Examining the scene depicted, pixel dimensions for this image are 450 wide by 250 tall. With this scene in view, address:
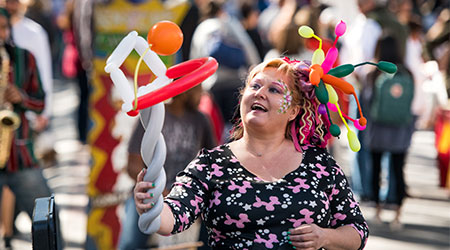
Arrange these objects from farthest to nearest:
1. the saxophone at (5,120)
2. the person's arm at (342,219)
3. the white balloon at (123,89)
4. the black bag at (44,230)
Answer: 1. the saxophone at (5,120)
2. the person's arm at (342,219)
3. the black bag at (44,230)
4. the white balloon at (123,89)

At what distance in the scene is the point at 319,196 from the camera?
2.96m

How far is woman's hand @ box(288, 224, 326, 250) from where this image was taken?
9.36 ft

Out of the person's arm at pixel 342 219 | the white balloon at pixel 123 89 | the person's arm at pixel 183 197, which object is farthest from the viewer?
the person's arm at pixel 342 219

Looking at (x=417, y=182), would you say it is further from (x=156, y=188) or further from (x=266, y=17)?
(x=156, y=188)

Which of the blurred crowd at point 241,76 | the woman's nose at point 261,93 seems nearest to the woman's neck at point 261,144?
the woman's nose at point 261,93

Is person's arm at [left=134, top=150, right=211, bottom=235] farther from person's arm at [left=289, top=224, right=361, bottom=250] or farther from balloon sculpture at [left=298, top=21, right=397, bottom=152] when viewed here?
balloon sculpture at [left=298, top=21, right=397, bottom=152]

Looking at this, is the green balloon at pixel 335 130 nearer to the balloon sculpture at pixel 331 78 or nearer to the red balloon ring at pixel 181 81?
the balloon sculpture at pixel 331 78

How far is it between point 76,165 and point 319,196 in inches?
277

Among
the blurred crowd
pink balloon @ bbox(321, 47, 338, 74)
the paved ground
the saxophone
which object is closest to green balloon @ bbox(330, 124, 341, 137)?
pink balloon @ bbox(321, 47, 338, 74)

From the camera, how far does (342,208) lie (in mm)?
3053

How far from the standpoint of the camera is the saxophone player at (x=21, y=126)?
16.1ft

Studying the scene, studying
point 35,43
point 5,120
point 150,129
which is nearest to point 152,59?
point 150,129

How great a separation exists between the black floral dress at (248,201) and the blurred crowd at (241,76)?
66.3 inches

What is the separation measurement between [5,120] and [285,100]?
7.63 feet
